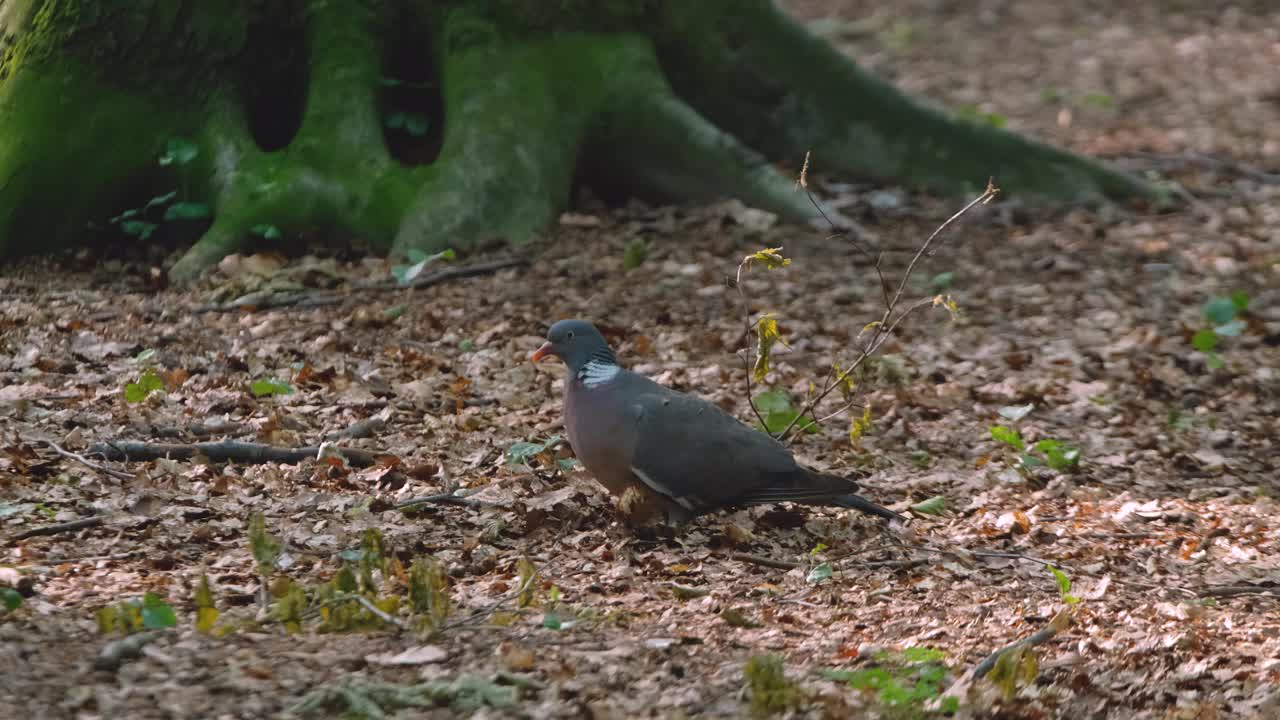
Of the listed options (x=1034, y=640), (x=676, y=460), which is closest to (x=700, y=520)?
(x=676, y=460)

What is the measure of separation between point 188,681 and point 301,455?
1.56 meters

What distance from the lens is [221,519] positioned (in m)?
4.21

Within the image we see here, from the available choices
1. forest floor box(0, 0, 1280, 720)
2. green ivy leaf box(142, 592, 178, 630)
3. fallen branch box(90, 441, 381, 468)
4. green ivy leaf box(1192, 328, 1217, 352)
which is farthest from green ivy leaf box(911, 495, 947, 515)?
green ivy leaf box(142, 592, 178, 630)

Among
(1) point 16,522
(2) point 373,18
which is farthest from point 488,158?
(1) point 16,522

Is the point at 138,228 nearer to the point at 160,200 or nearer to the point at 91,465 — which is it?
the point at 160,200

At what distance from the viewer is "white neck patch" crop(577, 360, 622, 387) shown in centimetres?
442

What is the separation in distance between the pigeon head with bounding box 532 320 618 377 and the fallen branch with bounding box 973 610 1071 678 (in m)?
1.57

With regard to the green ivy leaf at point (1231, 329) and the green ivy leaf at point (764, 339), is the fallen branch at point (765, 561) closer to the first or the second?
Result: the green ivy leaf at point (764, 339)

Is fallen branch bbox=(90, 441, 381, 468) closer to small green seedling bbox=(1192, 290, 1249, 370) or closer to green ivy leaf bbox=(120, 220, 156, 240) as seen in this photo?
green ivy leaf bbox=(120, 220, 156, 240)

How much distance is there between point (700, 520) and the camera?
4.67 m

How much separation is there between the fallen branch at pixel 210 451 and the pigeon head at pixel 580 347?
34.0 inches

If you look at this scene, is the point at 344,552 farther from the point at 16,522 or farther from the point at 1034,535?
the point at 1034,535

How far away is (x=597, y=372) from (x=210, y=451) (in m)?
1.33

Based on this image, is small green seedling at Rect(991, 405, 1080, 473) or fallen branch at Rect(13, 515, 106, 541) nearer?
fallen branch at Rect(13, 515, 106, 541)
